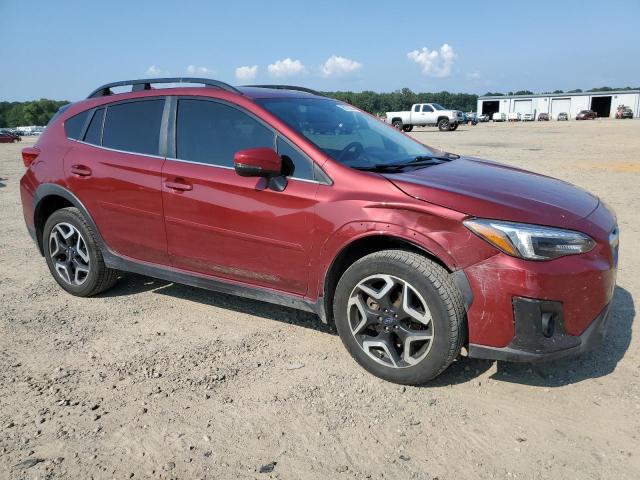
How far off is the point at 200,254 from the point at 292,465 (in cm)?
179

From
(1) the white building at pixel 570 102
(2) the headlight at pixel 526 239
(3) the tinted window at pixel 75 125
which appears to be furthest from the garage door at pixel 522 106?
(2) the headlight at pixel 526 239

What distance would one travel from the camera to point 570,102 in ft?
303

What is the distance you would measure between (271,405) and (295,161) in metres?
1.49

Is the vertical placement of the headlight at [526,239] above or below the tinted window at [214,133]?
below

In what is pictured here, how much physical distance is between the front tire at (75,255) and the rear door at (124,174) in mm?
218

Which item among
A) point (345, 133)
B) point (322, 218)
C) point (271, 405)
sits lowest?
point (271, 405)

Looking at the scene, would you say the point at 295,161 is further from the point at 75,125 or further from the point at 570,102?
the point at 570,102

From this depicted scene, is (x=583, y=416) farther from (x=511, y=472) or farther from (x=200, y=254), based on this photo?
(x=200, y=254)

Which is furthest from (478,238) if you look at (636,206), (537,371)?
(636,206)

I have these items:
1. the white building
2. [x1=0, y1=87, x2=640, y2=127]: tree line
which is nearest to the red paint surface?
the white building

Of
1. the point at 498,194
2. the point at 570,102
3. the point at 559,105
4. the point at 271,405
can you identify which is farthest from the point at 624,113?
the point at 271,405

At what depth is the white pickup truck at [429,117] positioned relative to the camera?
38.3 meters

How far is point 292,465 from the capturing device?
247 cm

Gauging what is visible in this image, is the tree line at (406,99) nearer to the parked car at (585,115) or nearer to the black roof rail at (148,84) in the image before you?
the parked car at (585,115)
